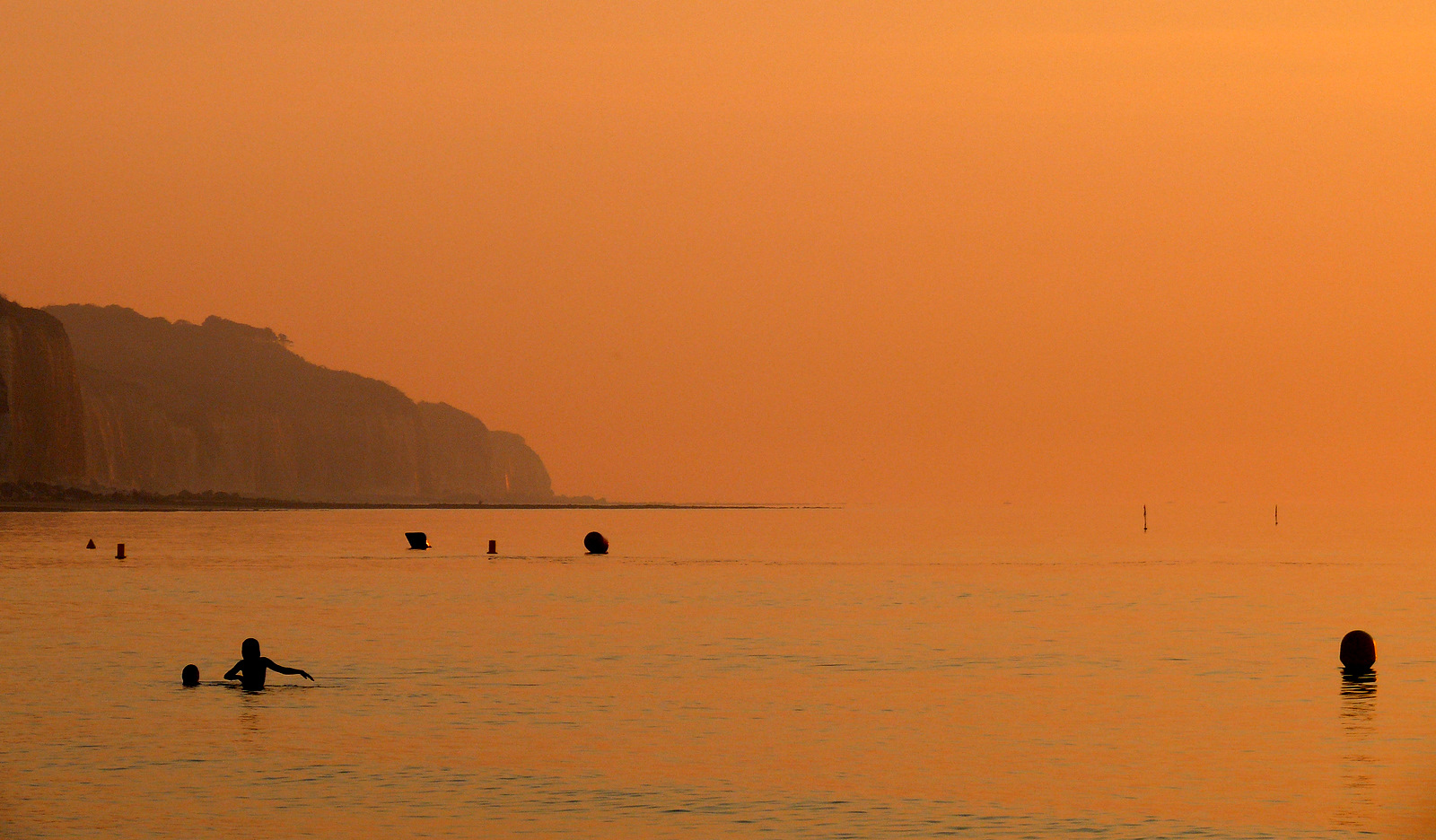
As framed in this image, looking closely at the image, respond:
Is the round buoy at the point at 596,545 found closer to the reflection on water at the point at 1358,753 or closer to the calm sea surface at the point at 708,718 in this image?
the calm sea surface at the point at 708,718

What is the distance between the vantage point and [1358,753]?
1501 inches

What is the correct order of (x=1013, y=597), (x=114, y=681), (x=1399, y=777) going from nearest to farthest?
1. (x=1399, y=777)
2. (x=114, y=681)
3. (x=1013, y=597)

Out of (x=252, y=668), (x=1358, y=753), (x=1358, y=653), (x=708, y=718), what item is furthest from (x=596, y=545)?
(x=1358, y=753)

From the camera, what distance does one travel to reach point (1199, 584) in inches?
4621

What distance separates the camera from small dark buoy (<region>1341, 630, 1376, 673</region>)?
180 feet

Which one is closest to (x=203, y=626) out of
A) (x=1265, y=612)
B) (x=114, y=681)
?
(x=114, y=681)

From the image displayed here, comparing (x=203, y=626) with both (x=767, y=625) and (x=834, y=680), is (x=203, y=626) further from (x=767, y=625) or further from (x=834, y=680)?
(x=834, y=680)

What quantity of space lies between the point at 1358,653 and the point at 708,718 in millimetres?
22809

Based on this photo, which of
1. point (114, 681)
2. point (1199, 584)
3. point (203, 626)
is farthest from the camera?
point (1199, 584)

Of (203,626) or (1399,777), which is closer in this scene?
(1399,777)

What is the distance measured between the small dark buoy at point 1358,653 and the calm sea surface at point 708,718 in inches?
46.9

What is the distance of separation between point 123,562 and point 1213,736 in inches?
4141

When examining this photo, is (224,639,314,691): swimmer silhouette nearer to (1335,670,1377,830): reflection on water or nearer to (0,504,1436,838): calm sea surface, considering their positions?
(0,504,1436,838): calm sea surface

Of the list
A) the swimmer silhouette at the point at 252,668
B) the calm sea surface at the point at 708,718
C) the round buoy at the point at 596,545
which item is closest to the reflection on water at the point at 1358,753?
the calm sea surface at the point at 708,718
